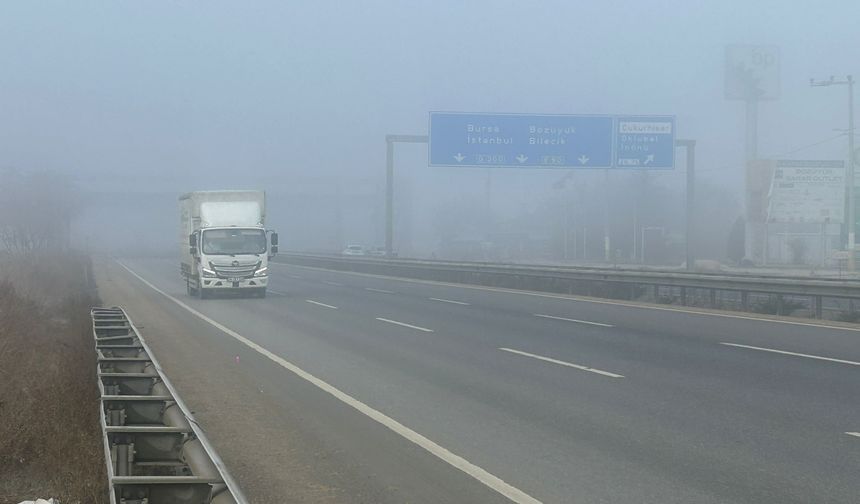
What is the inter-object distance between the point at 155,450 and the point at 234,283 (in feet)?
76.6

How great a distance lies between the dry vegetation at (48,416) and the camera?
21.5ft

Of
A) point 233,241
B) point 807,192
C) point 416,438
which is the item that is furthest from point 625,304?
point 807,192

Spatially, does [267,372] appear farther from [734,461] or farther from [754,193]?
[754,193]

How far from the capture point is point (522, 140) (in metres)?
39.3

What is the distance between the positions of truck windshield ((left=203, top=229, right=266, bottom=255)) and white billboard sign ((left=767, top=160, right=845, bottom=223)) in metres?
25.3

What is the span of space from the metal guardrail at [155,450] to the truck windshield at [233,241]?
19776 mm

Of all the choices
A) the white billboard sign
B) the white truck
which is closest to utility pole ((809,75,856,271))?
the white billboard sign

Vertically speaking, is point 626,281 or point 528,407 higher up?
point 626,281

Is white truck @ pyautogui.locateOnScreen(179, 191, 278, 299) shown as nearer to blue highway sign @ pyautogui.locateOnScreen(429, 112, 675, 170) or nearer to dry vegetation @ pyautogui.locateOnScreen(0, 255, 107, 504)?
blue highway sign @ pyautogui.locateOnScreen(429, 112, 675, 170)

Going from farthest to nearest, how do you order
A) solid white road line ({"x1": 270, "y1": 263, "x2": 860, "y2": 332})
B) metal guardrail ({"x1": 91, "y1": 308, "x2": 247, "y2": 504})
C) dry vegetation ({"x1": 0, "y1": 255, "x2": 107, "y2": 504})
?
solid white road line ({"x1": 270, "y1": 263, "x2": 860, "y2": 332}), dry vegetation ({"x1": 0, "y1": 255, "x2": 107, "y2": 504}), metal guardrail ({"x1": 91, "y1": 308, "x2": 247, "y2": 504})

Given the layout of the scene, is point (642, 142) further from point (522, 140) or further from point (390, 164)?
point (390, 164)

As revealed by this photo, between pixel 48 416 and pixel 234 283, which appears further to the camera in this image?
pixel 234 283

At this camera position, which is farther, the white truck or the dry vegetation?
the white truck

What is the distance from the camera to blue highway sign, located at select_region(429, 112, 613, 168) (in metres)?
39.1
